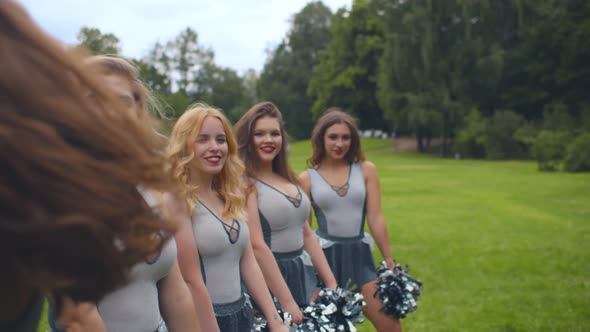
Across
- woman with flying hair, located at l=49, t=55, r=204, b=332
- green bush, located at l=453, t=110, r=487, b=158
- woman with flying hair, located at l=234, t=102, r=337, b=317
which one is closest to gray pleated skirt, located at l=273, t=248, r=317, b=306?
woman with flying hair, located at l=234, t=102, r=337, b=317

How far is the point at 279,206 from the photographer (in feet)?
13.5

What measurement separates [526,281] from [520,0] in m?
38.2

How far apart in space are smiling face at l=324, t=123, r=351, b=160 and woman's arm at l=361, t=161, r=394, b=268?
28cm

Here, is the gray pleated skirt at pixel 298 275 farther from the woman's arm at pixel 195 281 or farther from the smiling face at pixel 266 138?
the woman's arm at pixel 195 281

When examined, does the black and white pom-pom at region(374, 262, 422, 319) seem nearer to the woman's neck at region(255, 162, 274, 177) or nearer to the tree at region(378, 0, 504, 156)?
the woman's neck at region(255, 162, 274, 177)

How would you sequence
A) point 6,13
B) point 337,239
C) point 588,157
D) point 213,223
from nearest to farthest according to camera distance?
1. point 6,13
2. point 213,223
3. point 337,239
4. point 588,157

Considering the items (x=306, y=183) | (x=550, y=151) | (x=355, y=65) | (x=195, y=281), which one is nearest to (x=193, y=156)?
(x=195, y=281)

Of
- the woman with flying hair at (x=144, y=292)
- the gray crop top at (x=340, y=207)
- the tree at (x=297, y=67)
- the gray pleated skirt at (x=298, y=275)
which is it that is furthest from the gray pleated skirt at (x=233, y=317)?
the tree at (x=297, y=67)

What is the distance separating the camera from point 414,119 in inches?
1532

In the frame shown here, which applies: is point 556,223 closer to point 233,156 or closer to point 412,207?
point 412,207

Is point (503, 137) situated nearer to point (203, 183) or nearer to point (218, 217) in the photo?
point (203, 183)

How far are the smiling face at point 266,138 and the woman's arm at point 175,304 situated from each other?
200 centimetres

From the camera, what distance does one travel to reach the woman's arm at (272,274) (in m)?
3.53

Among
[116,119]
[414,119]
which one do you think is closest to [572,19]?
[414,119]
